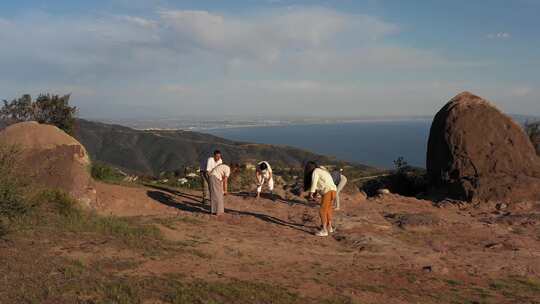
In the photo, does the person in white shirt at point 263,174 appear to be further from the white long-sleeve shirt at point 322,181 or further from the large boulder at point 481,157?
the large boulder at point 481,157

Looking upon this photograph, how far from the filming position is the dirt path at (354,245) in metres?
8.44

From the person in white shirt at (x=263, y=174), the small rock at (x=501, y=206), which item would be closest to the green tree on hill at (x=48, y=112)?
the person in white shirt at (x=263, y=174)

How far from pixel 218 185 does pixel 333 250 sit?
3.76m

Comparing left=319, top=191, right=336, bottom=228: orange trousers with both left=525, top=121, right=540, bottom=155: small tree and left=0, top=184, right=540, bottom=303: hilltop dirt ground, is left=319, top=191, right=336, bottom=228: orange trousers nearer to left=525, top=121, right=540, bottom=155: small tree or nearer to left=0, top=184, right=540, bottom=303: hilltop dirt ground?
left=0, top=184, right=540, bottom=303: hilltop dirt ground

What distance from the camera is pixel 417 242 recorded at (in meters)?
12.1

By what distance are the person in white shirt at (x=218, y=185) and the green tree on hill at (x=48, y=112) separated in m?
17.0

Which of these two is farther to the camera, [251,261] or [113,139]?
[113,139]

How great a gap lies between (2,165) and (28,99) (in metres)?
22.1

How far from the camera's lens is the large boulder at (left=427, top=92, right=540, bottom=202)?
55.2ft

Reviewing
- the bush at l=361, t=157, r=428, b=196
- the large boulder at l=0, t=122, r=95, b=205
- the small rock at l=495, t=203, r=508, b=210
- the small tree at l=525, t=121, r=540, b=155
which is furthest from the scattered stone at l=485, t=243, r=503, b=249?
the small tree at l=525, t=121, r=540, b=155

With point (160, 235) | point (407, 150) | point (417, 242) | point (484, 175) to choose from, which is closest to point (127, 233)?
point (160, 235)

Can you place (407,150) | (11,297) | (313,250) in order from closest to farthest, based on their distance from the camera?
(11,297)
(313,250)
(407,150)

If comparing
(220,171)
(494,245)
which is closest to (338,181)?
(220,171)

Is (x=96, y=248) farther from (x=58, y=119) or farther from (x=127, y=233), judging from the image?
(x=58, y=119)
